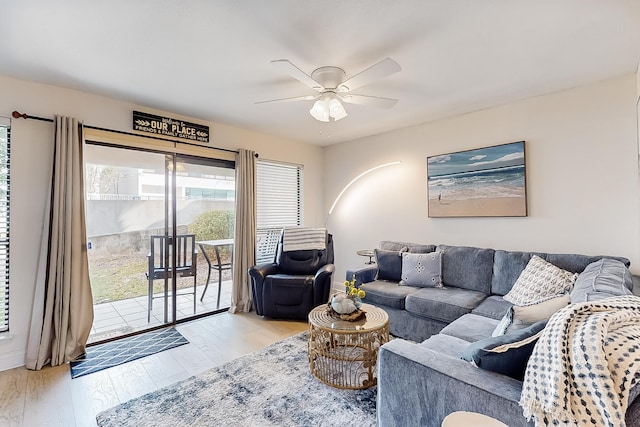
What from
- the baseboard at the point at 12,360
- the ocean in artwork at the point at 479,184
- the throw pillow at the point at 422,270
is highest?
the ocean in artwork at the point at 479,184

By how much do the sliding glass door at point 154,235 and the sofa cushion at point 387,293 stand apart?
1946 mm

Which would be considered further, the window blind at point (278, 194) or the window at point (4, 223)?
the window blind at point (278, 194)

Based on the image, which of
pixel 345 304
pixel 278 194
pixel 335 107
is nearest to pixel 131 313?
pixel 278 194

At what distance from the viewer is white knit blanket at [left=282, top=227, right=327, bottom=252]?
4.06 metres

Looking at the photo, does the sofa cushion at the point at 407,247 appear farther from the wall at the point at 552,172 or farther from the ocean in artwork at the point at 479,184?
the ocean in artwork at the point at 479,184

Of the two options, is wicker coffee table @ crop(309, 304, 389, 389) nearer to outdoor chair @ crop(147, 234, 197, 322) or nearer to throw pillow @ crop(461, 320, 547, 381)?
throw pillow @ crop(461, 320, 547, 381)

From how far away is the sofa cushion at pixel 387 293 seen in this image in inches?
121

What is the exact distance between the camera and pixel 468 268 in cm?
322

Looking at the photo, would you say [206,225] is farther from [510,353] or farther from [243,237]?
[510,353]

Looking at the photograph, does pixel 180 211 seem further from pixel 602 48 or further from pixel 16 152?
pixel 602 48

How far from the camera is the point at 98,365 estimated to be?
2590 millimetres

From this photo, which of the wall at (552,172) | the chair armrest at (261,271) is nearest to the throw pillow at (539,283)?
the wall at (552,172)

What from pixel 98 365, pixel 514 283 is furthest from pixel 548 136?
pixel 98 365

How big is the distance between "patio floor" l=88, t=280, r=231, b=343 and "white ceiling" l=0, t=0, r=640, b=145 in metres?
2.23
